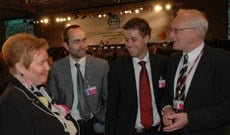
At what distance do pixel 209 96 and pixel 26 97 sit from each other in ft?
3.89

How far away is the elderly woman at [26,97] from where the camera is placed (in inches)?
62.1

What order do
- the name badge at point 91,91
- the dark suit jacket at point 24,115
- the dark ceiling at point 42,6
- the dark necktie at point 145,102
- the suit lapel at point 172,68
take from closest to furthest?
1. the dark suit jacket at point 24,115
2. the suit lapel at point 172,68
3. the dark necktie at point 145,102
4. the name badge at point 91,91
5. the dark ceiling at point 42,6

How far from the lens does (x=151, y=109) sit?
255cm

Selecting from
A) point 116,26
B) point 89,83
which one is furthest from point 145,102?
point 116,26

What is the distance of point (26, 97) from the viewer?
170 cm

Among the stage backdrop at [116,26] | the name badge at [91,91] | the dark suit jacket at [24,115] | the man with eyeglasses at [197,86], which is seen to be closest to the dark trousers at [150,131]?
the man with eyeglasses at [197,86]

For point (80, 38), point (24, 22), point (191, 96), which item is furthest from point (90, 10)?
point (191, 96)

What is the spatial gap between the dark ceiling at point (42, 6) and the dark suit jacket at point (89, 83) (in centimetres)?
905

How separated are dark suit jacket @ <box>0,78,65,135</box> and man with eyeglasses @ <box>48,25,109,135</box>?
107 centimetres

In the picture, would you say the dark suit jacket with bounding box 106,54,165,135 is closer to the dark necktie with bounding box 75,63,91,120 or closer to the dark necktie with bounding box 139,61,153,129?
the dark necktie with bounding box 139,61,153,129

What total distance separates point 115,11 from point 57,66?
984 cm

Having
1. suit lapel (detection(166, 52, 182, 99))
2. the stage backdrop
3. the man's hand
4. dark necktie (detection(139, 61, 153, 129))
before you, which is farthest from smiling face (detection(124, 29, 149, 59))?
the stage backdrop

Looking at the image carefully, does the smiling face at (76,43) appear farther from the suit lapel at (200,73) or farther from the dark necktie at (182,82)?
the suit lapel at (200,73)

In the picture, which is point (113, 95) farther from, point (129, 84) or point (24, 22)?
point (24, 22)
